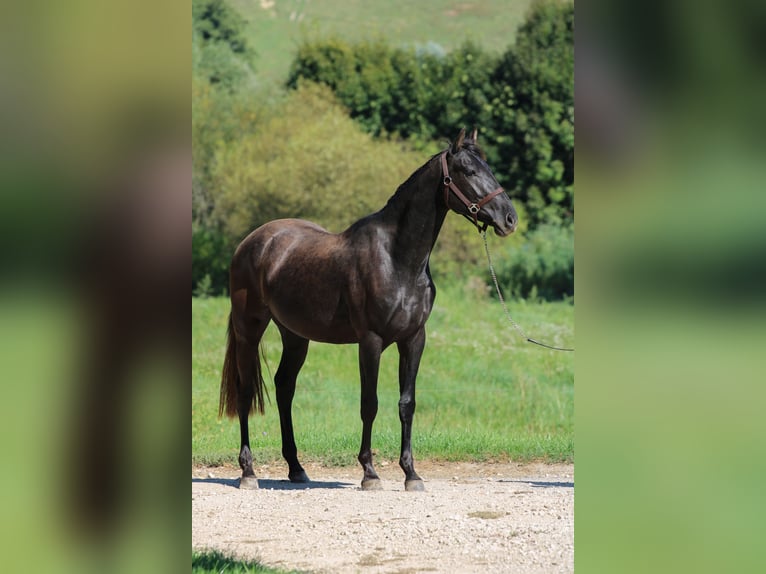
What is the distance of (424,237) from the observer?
660 cm

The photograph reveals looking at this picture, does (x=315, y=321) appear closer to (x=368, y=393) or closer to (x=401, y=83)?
(x=368, y=393)

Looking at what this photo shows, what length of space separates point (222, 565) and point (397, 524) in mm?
1482

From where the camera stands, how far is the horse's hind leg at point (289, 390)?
7.31 m

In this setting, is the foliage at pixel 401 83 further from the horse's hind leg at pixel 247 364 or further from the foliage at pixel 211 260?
the horse's hind leg at pixel 247 364

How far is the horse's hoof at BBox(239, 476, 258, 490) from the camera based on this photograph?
273 inches

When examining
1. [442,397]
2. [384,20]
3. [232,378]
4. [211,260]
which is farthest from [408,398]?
[384,20]

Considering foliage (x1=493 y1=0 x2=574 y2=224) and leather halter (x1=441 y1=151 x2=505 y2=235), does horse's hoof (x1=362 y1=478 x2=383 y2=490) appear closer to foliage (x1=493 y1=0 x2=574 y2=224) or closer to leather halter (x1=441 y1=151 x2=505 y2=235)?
leather halter (x1=441 y1=151 x2=505 y2=235)

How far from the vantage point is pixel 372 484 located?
21.7ft

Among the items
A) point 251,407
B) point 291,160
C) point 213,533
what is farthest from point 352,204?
point 213,533

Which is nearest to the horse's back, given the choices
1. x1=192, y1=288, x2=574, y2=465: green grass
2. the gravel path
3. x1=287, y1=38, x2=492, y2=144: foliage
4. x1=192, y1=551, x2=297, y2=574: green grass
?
the gravel path

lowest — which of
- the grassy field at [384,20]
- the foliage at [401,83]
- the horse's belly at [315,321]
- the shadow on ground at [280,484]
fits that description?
the shadow on ground at [280,484]

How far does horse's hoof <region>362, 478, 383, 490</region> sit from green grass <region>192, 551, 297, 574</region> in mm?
2062

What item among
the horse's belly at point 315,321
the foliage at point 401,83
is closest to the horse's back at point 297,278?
the horse's belly at point 315,321

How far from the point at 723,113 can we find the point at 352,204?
41.4 feet
